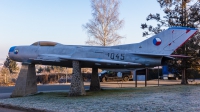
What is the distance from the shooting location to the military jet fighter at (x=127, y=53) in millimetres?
14547

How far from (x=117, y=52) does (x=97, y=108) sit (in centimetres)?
554

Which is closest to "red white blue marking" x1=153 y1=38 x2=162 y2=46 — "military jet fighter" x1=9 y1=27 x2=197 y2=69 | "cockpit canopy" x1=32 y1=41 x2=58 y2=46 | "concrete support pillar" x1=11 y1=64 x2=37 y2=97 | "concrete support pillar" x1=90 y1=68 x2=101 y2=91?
"military jet fighter" x1=9 y1=27 x2=197 y2=69

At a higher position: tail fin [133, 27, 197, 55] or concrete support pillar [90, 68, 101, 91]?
tail fin [133, 27, 197, 55]

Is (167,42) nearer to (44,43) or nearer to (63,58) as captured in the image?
(63,58)

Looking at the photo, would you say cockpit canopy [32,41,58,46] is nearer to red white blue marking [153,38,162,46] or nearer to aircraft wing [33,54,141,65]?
aircraft wing [33,54,141,65]

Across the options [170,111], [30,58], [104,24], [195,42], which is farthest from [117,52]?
[104,24]

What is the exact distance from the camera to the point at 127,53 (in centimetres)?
1493

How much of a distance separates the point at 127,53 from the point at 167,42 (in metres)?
2.29

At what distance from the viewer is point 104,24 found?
3884 cm

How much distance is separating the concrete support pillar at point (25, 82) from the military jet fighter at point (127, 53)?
3.24 ft

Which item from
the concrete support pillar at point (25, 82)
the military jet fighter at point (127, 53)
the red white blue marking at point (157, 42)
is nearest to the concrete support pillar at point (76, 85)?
the military jet fighter at point (127, 53)

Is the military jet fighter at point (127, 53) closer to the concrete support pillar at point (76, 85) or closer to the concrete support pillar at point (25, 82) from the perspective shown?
the concrete support pillar at point (76, 85)

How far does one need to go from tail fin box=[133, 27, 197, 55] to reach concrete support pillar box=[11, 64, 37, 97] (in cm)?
662

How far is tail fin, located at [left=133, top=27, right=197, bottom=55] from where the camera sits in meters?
14.9
